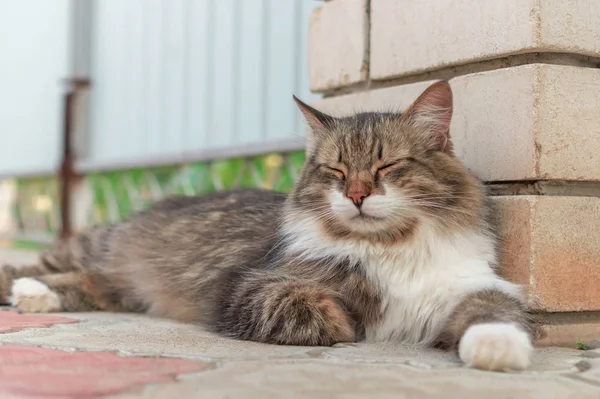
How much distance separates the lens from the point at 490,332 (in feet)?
6.92

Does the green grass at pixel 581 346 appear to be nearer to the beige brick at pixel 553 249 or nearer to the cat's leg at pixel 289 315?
the beige brick at pixel 553 249

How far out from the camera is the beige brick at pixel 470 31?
2627mm

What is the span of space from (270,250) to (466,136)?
0.92 metres

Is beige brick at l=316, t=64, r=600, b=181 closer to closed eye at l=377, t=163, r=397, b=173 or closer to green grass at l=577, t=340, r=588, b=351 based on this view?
closed eye at l=377, t=163, r=397, b=173

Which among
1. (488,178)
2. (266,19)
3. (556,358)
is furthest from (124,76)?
(556,358)

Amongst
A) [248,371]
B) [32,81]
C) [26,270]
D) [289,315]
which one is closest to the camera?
[248,371]

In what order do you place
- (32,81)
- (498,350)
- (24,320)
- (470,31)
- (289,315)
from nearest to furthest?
(498,350) → (289,315) → (470,31) → (24,320) → (32,81)

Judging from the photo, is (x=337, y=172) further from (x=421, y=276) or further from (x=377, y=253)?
(x=421, y=276)

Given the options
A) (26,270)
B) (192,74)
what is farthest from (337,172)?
(192,74)

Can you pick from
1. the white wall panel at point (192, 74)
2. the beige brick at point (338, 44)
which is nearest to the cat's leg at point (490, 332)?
the beige brick at point (338, 44)

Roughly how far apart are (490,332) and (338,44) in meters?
1.95

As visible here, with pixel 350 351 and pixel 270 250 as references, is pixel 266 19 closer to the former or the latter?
pixel 270 250

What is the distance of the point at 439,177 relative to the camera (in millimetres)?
2652

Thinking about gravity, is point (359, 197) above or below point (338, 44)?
below
